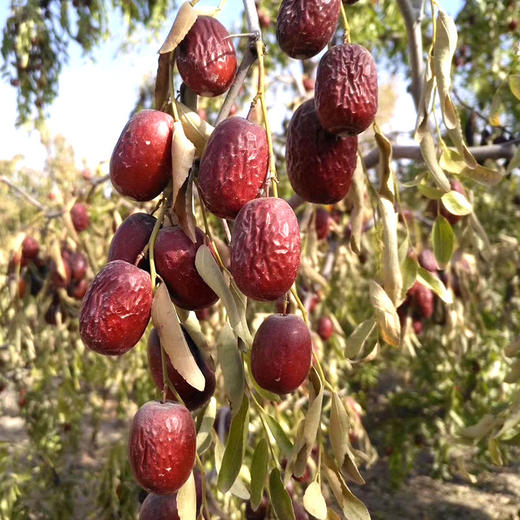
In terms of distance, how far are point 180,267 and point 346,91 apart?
29cm

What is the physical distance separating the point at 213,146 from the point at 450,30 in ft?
1.33

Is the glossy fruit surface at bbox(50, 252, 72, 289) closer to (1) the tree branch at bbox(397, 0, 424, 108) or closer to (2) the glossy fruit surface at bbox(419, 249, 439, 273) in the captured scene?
(2) the glossy fruit surface at bbox(419, 249, 439, 273)

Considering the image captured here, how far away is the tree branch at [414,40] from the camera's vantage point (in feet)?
5.27

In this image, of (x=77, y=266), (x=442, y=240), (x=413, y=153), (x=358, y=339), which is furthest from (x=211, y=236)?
(x=77, y=266)

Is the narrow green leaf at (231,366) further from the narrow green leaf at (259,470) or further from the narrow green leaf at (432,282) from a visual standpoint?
the narrow green leaf at (432,282)

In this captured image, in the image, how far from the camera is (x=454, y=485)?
639 centimetres

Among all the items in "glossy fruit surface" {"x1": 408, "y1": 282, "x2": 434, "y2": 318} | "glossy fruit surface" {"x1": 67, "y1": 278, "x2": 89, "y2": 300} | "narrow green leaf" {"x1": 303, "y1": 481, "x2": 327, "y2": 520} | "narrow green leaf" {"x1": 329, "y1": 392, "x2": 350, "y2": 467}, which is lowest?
"glossy fruit surface" {"x1": 408, "y1": 282, "x2": 434, "y2": 318}

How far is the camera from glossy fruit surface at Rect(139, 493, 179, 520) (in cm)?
85

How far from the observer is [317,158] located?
0.83 metres

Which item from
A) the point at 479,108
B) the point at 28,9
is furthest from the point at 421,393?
the point at 28,9

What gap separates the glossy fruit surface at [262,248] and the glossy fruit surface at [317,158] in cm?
11

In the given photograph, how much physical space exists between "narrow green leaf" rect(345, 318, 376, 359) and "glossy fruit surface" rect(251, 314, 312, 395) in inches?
4.1

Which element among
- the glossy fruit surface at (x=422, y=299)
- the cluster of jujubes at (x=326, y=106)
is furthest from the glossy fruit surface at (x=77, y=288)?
the cluster of jujubes at (x=326, y=106)

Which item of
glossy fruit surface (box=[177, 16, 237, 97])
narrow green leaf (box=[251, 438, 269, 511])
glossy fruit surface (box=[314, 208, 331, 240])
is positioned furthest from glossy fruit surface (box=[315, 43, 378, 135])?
glossy fruit surface (box=[314, 208, 331, 240])
